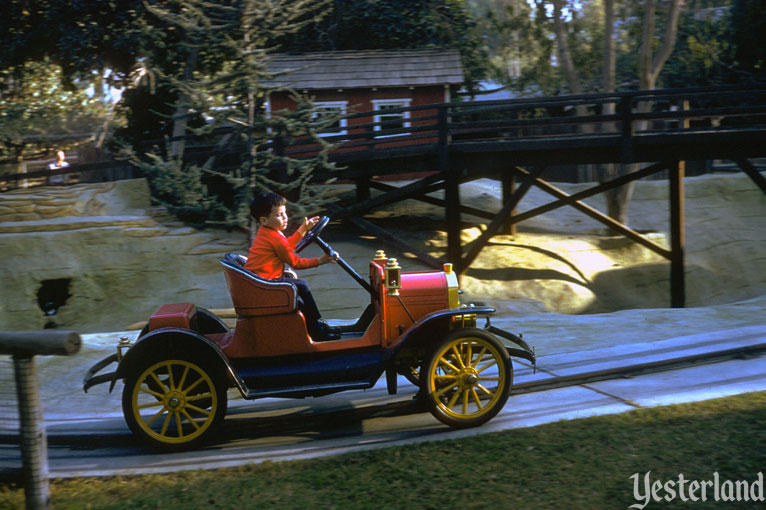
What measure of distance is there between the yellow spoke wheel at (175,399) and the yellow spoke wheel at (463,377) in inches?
62.1

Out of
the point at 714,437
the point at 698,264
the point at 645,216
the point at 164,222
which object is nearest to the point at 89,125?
the point at 164,222

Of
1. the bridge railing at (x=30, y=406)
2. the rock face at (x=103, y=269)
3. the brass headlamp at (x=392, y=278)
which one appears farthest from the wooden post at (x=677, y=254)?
the bridge railing at (x=30, y=406)

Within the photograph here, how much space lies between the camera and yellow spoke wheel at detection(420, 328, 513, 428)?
18.7ft

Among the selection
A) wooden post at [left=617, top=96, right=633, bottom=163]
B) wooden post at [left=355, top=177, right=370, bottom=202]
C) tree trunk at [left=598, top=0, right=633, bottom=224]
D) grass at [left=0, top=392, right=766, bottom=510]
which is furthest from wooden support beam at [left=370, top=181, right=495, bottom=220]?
grass at [left=0, top=392, right=766, bottom=510]

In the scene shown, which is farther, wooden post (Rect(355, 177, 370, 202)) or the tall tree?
the tall tree

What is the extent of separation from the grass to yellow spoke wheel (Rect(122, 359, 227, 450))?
0.59m

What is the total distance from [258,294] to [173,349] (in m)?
0.74

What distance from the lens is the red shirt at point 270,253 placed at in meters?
5.91

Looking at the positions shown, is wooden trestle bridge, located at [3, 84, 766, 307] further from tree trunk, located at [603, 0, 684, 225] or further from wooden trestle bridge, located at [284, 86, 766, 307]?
tree trunk, located at [603, 0, 684, 225]

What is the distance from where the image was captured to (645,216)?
2238cm

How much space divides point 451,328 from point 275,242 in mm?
1523

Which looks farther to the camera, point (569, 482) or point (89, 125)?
point (89, 125)

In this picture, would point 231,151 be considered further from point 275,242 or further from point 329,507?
point 329,507

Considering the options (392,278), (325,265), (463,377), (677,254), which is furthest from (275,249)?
(677,254)
